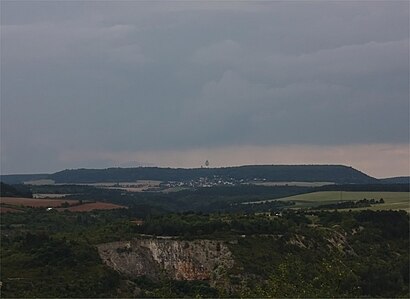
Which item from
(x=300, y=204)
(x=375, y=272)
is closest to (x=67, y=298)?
(x=375, y=272)

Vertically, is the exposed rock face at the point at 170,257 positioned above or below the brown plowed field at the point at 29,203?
below

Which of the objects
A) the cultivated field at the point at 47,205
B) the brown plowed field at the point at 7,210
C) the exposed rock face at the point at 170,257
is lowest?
the exposed rock face at the point at 170,257

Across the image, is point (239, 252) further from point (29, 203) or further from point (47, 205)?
point (29, 203)

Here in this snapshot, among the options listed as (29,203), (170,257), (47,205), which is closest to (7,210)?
(29,203)

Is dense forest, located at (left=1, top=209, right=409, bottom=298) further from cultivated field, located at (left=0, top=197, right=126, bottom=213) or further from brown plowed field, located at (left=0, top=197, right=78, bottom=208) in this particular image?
brown plowed field, located at (left=0, top=197, right=78, bottom=208)

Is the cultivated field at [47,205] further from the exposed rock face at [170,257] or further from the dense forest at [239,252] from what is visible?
the exposed rock face at [170,257]

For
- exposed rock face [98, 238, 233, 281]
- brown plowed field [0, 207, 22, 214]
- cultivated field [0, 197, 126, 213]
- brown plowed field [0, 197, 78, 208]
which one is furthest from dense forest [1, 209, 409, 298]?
brown plowed field [0, 197, 78, 208]

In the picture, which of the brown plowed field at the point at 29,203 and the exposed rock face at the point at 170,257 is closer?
the exposed rock face at the point at 170,257

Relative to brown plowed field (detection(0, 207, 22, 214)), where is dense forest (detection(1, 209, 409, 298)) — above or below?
below

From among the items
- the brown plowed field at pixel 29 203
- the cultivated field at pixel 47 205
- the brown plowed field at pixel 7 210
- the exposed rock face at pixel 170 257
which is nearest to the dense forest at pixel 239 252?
the exposed rock face at pixel 170 257
